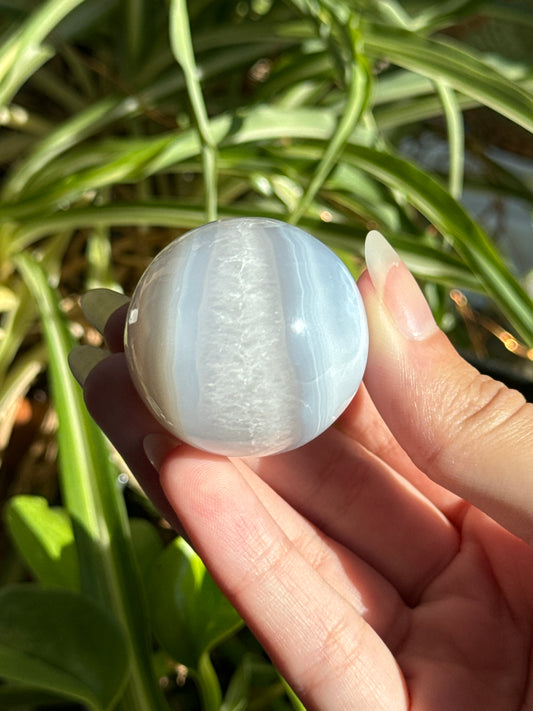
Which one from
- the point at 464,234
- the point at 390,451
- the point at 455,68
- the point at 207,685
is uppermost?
the point at 455,68

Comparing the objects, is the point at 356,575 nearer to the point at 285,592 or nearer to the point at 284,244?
the point at 285,592

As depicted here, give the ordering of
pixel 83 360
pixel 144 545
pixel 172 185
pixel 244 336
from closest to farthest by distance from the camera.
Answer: pixel 244 336, pixel 83 360, pixel 144 545, pixel 172 185

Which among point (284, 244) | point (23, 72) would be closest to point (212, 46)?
point (23, 72)

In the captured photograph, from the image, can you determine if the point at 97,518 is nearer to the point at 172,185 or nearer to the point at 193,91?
the point at 193,91

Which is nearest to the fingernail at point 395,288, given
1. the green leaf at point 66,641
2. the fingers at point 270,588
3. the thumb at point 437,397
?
the thumb at point 437,397

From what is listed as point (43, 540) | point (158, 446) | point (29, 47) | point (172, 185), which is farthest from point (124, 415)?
point (172, 185)

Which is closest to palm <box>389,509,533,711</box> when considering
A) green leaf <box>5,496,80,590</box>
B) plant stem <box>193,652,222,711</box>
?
plant stem <box>193,652,222,711</box>

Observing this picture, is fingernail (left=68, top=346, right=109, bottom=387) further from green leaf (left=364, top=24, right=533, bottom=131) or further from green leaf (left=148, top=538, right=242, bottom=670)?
green leaf (left=364, top=24, right=533, bottom=131)
